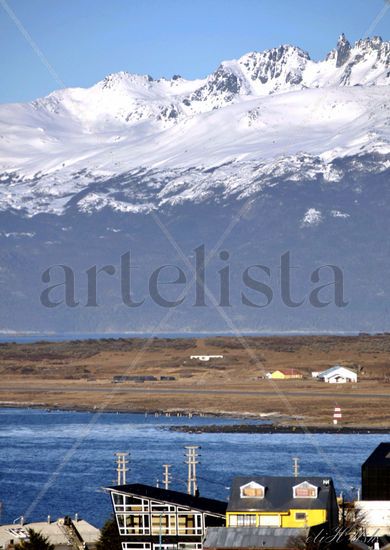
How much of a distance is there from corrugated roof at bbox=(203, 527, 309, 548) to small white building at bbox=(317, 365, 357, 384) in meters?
117

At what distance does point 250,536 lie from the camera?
39.3 metres

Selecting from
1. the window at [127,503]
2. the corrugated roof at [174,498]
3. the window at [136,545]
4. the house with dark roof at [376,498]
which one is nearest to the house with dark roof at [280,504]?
the corrugated roof at [174,498]

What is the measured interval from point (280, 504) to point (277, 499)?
0.39m

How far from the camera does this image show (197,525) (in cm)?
4353

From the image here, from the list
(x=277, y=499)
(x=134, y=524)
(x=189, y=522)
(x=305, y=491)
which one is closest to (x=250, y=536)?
(x=189, y=522)

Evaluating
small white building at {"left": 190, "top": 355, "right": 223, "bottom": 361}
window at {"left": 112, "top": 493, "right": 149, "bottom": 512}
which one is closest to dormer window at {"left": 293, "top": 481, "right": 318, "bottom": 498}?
window at {"left": 112, "top": 493, "right": 149, "bottom": 512}

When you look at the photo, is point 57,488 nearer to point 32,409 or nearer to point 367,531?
point 367,531

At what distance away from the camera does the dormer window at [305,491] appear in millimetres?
43969

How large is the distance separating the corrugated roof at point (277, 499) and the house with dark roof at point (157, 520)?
1.98 ft

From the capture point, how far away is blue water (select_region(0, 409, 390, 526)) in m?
69.2

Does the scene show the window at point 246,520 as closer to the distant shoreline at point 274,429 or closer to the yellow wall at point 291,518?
the yellow wall at point 291,518

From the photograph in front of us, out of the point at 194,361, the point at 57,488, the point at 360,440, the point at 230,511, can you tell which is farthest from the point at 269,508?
the point at 194,361

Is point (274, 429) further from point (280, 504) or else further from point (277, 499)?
point (280, 504)

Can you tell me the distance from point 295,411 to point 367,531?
7900 centimetres
